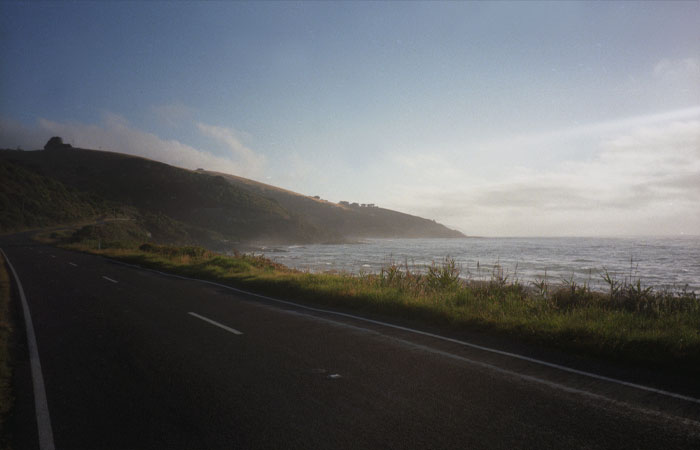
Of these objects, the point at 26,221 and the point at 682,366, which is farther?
the point at 26,221

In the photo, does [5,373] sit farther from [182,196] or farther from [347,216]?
[347,216]

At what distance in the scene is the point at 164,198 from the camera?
103500mm

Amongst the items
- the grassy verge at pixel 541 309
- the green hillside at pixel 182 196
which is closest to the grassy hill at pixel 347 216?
the green hillside at pixel 182 196

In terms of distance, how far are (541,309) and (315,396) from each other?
246 inches

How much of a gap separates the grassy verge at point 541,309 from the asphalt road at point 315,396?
4.61 feet

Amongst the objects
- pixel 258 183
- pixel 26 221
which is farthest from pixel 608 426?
pixel 258 183

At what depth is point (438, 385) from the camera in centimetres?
474

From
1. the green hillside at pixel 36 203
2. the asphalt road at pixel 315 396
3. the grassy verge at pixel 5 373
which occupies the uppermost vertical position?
the green hillside at pixel 36 203

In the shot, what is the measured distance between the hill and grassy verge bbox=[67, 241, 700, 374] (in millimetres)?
73657

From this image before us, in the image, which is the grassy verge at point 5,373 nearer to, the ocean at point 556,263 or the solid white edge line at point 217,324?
the solid white edge line at point 217,324

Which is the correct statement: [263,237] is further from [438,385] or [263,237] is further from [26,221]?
[438,385]

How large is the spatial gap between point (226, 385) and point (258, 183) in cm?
17592

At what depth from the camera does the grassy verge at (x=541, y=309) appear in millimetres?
6090

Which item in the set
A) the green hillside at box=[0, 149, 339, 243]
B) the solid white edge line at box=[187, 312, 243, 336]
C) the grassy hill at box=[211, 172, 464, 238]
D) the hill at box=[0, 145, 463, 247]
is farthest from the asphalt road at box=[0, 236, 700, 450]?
the grassy hill at box=[211, 172, 464, 238]
